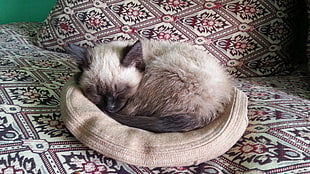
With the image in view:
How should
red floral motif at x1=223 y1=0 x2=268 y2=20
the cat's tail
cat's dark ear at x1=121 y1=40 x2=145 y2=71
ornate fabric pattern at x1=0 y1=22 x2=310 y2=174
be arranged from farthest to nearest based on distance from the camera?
1. red floral motif at x1=223 y1=0 x2=268 y2=20
2. cat's dark ear at x1=121 y1=40 x2=145 y2=71
3. the cat's tail
4. ornate fabric pattern at x1=0 y1=22 x2=310 y2=174

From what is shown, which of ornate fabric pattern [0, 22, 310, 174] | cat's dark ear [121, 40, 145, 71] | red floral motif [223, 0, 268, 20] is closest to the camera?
ornate fabric pattern [0, 22, 310, 174]

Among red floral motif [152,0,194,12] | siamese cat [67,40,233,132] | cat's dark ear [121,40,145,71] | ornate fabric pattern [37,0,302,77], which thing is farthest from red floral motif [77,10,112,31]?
cat's dark ear [121,40,145,71]

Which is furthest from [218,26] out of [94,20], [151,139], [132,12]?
[151,139]

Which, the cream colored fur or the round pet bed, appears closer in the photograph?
the round pet bed

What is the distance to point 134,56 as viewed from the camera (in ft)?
4.33

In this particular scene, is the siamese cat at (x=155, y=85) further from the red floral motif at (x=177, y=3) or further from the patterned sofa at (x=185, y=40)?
the red floral motif at (x=177, y=3)

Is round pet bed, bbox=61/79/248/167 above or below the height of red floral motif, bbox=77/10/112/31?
below

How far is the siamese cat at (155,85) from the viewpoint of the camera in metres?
1.20

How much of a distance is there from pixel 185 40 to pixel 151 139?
2.83 feet

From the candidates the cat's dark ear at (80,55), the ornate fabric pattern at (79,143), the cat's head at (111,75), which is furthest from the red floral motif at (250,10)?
the cat's dark ear at (80,55)

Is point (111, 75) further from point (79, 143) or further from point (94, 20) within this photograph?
point (94, 20)

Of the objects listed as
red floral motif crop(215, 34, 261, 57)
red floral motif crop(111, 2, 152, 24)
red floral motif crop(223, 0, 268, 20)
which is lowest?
red floral motif crop(111, 2, 152, 24)

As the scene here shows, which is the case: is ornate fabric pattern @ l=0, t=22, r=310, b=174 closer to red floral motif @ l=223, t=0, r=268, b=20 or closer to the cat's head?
the cat's head

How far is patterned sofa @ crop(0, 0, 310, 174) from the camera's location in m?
1.11
